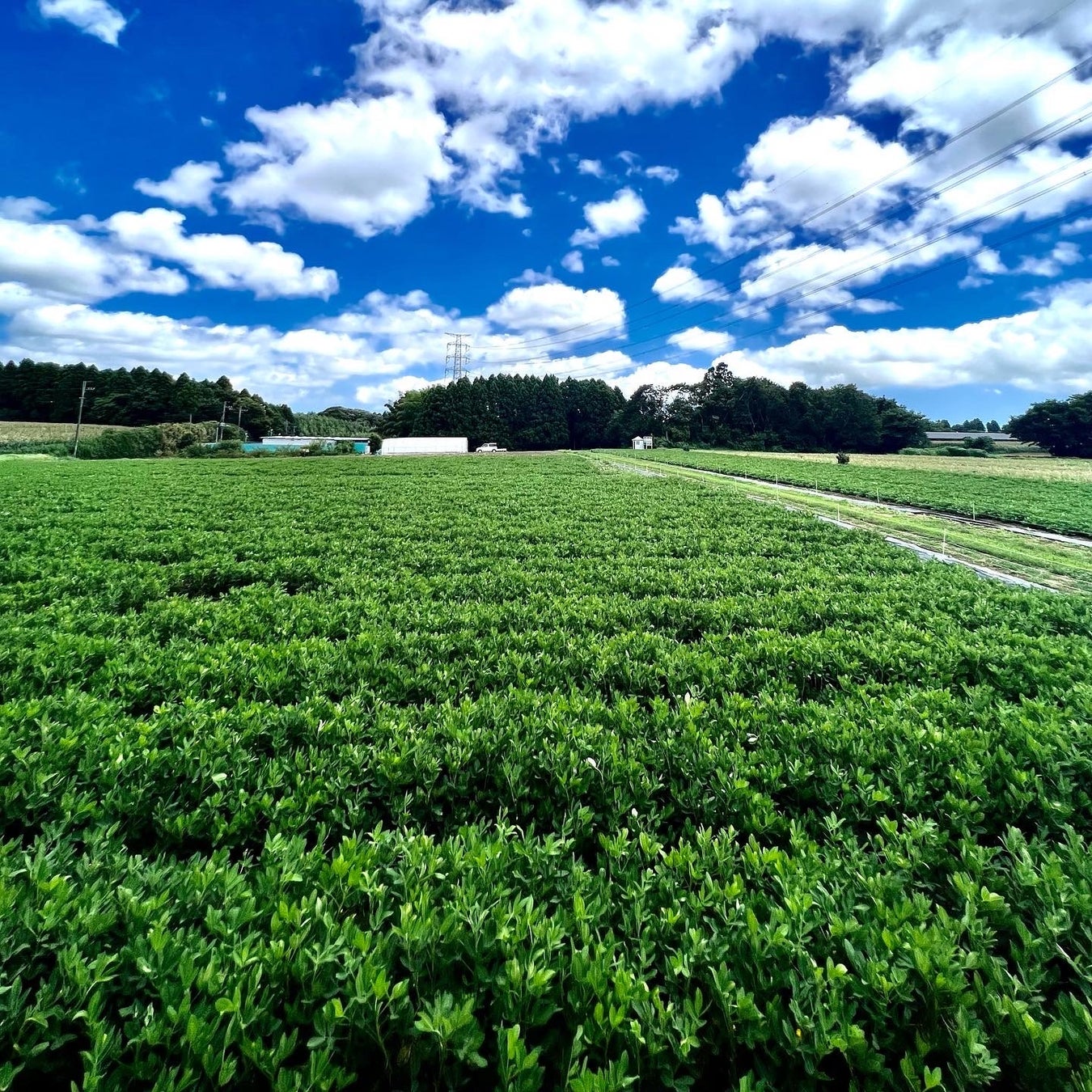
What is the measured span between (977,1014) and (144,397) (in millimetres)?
122245

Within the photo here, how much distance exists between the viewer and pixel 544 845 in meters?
2.99

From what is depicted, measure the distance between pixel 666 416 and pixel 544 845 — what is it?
114060mm

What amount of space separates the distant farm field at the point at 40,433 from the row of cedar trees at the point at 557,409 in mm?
17005

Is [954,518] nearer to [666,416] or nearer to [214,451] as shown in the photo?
[214,451]

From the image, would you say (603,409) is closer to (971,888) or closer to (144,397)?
(144,397)

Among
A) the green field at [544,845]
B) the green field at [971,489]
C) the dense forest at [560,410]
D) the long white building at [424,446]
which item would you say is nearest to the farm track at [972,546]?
the green field at [971,489]

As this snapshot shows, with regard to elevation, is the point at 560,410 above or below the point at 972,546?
above

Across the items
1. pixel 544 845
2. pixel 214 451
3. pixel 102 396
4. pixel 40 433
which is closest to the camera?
pixel 544 845

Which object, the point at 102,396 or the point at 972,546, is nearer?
the point at 972,546

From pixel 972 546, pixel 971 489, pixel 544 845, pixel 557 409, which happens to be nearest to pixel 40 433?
pixel 557 409

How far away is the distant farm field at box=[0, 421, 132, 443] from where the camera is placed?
6738cm

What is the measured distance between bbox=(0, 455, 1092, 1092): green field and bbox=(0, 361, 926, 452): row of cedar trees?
325ft

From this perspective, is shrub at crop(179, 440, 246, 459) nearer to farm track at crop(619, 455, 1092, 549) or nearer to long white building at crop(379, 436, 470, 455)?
long white building at crop(379, 436, 470, 455)

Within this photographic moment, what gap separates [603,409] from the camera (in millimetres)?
111500
